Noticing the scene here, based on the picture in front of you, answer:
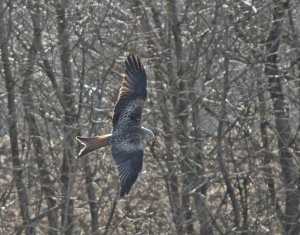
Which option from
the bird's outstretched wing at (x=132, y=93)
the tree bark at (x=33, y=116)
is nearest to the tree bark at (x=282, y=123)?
the tree bark at (x=33, y=116)

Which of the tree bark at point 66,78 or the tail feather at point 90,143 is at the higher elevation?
the tree bark at point 66,78

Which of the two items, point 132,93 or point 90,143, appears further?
point 132,93

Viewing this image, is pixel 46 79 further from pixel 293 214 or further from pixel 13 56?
pixel 293 214

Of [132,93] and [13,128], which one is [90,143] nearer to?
[132,93]

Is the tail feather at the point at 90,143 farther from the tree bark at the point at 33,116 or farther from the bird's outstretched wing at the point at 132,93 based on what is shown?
the tree bark at the point at 33,116

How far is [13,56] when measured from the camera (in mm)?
13719

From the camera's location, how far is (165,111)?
43.6ft

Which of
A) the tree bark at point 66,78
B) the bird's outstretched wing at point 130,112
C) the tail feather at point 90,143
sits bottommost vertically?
the tail feather at point 90,143

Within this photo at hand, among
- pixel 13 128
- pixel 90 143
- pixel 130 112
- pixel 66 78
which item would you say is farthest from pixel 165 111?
pixel 90 143

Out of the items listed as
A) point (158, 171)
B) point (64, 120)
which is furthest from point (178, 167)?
point (64, 120)

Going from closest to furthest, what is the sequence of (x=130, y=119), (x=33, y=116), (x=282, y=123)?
1. (x=130, y=119)
2. (x=33, y=116)
3. (x=282, y=123)

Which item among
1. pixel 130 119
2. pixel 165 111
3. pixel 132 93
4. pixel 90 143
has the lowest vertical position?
pixel 90 143

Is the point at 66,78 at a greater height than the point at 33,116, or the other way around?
the point at 66,78

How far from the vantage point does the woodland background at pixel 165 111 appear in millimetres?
13023
